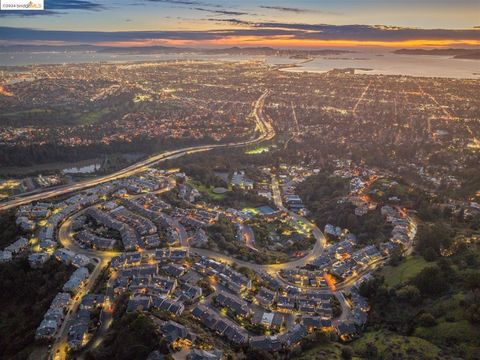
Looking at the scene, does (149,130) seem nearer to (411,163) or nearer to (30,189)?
(30,189)

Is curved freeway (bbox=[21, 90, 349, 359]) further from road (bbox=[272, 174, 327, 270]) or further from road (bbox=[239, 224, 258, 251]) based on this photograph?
road (bbox=[239, 224, 258, 251])

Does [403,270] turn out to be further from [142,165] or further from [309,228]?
[142,165]

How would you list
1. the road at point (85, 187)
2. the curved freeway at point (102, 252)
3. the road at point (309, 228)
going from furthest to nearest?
the road at point (309, 228), the curved freeway at point (102, 252), the road at point (85, 187)

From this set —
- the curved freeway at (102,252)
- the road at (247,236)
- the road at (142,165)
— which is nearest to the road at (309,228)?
the curved freeway at (102,252)

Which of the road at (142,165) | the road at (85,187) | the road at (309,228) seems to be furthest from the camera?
the road at (142,165)

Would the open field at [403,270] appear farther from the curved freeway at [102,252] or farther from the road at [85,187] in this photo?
the road at [85,187]

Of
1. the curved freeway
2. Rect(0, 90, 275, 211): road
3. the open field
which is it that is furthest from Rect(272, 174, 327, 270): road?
Rect(0, 90, 275, 211): road

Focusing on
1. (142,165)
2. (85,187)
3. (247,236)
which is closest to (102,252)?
(247,236)

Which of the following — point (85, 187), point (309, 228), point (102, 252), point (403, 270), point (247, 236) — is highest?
point (403, 270)
